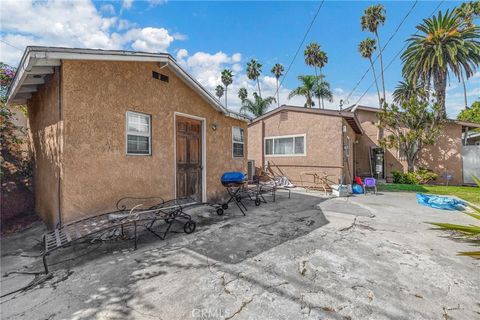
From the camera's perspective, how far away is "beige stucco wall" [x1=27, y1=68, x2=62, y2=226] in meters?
4.16

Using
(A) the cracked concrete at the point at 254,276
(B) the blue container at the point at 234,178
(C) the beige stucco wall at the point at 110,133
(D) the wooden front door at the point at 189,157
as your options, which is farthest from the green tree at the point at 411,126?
(C) the beige stucco wall at the point at 110,133

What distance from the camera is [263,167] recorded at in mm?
13055

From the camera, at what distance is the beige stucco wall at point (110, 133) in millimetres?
3982

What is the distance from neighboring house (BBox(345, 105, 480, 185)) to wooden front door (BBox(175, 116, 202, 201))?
12.9 m

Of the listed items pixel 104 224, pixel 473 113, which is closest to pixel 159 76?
pixel 104 224

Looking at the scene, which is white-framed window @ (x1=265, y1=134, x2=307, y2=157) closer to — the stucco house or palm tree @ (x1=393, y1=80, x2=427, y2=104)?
the stucco house

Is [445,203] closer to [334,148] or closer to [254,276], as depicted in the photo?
[334,148]

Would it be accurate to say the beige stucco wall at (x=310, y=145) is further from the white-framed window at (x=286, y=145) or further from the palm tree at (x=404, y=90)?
the palm tree at (x=404, y=90)

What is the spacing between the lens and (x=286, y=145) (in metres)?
12.2

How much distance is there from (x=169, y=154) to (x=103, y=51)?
8.57 feet

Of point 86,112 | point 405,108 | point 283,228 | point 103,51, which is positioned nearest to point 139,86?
point 103,51

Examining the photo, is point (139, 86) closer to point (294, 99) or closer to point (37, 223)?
point (37, 223)

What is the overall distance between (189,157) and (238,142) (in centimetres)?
254

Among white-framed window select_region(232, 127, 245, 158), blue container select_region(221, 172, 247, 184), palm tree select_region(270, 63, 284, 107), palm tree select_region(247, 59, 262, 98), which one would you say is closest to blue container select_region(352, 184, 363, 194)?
white-framed window select_region(232, 127, 245, 158)
